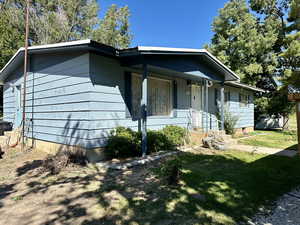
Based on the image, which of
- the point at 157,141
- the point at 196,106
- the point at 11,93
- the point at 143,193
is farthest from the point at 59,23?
the point at 143,193

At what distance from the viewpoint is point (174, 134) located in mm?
7438

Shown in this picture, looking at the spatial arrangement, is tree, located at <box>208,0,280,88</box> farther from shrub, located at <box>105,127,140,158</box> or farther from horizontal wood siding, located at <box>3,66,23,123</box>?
horizontal wood siding, located at <box>3,66,23,123</box>

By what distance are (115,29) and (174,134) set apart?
19.4 metres

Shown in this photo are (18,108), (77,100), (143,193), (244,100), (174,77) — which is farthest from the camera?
(244,100)

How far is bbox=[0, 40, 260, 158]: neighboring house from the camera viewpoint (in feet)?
18.3

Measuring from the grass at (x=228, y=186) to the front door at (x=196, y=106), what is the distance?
3669 millimetres

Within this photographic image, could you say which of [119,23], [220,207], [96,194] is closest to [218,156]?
[220,207]

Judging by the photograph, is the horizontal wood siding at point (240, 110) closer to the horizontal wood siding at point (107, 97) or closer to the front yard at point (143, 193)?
the front yard at point (143, 193)

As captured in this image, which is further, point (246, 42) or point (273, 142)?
point (246, 42)

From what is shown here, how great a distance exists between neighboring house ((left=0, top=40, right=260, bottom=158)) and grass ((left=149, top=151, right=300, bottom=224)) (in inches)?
85.8

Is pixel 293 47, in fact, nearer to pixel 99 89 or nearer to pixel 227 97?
pixel 227 97

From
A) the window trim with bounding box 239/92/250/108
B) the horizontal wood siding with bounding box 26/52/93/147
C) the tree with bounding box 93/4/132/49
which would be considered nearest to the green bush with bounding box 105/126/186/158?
the horizontal wood siding with bounding box 26/52/93/147

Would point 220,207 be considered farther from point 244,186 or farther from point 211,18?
point 211,18

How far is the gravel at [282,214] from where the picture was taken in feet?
8.85
